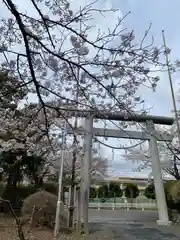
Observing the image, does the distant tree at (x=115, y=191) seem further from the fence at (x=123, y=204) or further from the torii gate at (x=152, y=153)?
the torii gate at (x=152, y=153)

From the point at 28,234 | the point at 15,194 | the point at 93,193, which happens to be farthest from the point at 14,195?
the point at 93,193

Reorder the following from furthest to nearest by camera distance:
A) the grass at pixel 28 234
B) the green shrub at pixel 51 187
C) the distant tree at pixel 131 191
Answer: the distant tree at pixel 131 191 → the green shrub at pixel 51 187 → the grass at pixel 28 234

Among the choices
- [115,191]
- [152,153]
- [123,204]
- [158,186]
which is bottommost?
[158,186]

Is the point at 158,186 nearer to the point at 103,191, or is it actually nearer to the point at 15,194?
the point at 15,194

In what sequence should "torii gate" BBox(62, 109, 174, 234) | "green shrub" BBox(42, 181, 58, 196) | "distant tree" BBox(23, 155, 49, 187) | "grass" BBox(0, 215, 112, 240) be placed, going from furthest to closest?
"green shrub" BBox(42, 181, 58, 196) < "distant tree" BBox(23, 155, 49, 187) < "torii gate" BBox(62, 109, 174, 234) < "grass" BBox(0, 215, 112, 240)

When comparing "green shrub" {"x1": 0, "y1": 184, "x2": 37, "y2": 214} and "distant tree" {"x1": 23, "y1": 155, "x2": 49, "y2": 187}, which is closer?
"distant tree" {"x1": 23, "y1": 155, "x2": 49, "y2": 187}

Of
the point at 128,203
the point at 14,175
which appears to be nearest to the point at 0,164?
the point at 14,175

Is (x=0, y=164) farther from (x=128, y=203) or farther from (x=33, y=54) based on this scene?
(x=128, y=203)

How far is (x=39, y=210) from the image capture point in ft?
24.9

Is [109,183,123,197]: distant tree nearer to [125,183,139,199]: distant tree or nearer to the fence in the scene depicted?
[125,183,139,199]: distant tree

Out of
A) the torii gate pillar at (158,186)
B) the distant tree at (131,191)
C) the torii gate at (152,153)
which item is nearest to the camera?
the torii gate at (152,153)

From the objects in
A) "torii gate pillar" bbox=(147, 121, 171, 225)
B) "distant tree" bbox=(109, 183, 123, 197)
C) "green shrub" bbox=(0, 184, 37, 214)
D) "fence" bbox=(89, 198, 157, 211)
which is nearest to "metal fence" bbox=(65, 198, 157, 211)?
"fence" bbox=(89, 198, 157, 211)

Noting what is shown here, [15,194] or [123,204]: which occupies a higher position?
[123,204]

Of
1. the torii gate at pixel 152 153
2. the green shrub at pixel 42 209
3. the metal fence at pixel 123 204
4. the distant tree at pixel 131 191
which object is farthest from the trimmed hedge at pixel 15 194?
the distant tree at pixel 131 191
